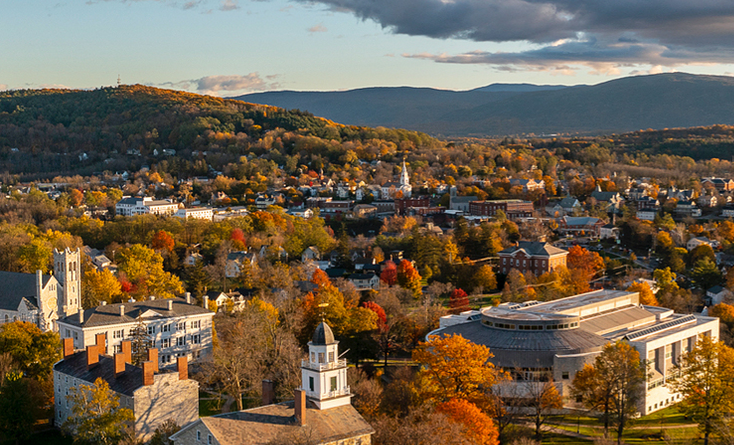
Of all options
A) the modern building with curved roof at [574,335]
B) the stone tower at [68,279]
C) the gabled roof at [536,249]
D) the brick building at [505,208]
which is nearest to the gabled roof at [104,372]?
the modern building with curved roof at [574,335]

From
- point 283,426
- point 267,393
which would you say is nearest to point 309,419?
point 283,426

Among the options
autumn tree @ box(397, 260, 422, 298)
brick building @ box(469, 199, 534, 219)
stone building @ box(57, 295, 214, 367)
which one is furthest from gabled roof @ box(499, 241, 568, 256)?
stone building @ box(57, 295, 214, 367)

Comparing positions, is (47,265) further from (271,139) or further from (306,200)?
(271,139)

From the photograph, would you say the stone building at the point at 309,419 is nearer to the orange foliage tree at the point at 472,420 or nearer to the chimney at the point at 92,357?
the orange foliage tree at the point at 472,420

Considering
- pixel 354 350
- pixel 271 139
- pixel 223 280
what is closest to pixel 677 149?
pixel 271 139

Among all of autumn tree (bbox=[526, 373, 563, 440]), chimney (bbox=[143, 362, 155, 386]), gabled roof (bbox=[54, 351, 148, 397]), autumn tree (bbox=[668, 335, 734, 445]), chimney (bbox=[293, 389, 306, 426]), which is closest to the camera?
chimney (bbox=[293, 389, 306, 426])

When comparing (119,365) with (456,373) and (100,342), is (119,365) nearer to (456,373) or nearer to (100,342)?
(100,342)

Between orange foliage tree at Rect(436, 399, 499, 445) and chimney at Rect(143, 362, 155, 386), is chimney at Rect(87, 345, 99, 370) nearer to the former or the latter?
chimney at Rect(143, 362, 155, 386)
